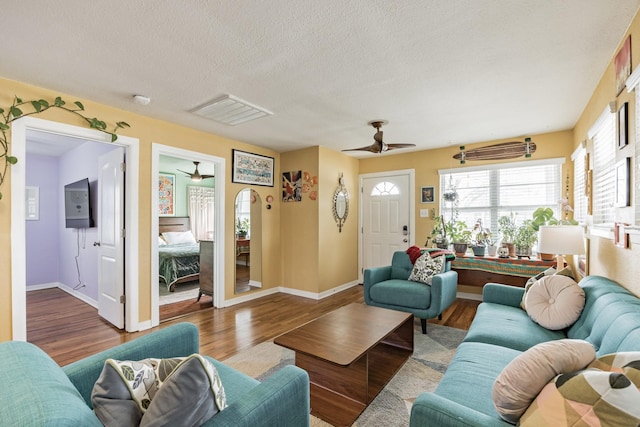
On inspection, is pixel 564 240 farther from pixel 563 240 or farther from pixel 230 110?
pixel 230 110

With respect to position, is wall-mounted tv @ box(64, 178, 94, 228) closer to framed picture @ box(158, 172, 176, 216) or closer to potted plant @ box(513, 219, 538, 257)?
framed picture @ box(158, 172, 176, 216)

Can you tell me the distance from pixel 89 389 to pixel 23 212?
2.26m

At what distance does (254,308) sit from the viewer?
13.8 feet

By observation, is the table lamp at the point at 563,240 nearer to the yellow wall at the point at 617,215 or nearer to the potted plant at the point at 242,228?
the yellow wall at the point at 617,215

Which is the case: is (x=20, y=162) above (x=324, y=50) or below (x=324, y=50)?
below

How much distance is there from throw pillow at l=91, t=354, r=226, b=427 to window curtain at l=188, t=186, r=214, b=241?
21.9 feet

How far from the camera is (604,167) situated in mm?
2473

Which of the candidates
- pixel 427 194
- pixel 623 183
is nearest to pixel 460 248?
pixel 427 194

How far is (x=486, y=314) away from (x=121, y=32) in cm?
326

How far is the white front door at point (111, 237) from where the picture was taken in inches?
133

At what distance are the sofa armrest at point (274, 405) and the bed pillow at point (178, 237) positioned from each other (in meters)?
5.97

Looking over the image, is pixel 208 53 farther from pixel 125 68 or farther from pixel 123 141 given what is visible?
pixel 123 141

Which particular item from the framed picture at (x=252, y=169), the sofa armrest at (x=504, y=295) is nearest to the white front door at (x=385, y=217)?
the framed picture at (x=252, y=169)

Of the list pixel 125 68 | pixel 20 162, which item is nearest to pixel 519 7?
pixel 125 68
